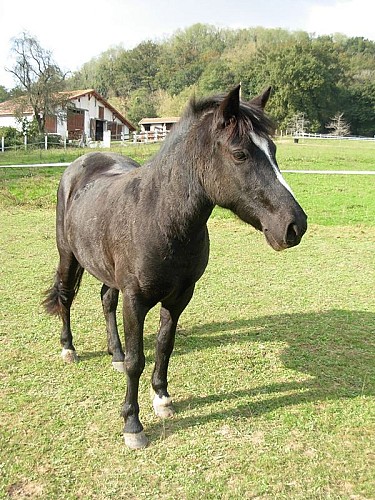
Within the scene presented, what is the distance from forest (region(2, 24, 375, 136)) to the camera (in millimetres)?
64312

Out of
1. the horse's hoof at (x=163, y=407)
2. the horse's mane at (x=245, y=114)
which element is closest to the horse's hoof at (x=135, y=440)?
the horse's hoof at (x=163, y=407)

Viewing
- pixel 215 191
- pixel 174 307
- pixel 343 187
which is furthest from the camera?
pixel 343 187

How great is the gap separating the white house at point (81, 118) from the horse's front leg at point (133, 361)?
133ft

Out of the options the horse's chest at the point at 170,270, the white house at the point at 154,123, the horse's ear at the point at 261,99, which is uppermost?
the white house at the point at 154,123

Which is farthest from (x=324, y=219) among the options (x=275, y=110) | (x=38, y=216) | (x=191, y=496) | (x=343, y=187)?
(x=275, y=110)

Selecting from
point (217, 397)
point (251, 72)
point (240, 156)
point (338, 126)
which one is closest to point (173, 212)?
point (240, 156)

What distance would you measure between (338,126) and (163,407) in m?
67.5

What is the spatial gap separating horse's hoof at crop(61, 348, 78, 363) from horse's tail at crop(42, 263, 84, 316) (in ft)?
1.32

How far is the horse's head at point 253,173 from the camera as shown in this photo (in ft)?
7.38

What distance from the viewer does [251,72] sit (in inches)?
2586

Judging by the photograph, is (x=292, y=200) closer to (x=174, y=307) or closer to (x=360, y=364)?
(x=174, y=307)

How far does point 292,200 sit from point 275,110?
62.7m

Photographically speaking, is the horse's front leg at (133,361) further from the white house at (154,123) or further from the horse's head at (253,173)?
the white house at (154,123)

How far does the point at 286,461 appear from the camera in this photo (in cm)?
285
